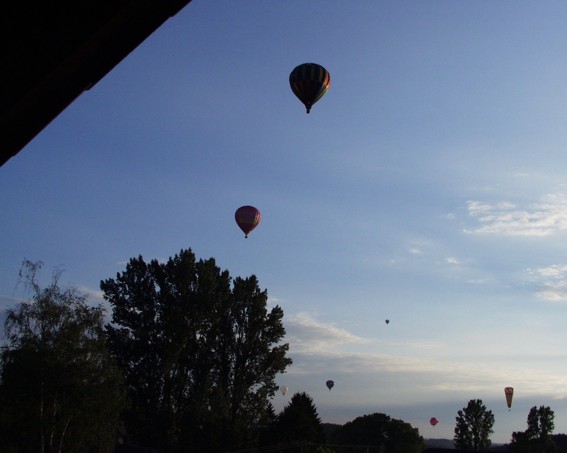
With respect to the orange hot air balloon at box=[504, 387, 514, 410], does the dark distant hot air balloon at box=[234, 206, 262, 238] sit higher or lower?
higher

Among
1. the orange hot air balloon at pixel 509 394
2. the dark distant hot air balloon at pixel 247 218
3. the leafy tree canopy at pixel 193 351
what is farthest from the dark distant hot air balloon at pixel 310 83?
the orange hot air balloon at pixel 509 394

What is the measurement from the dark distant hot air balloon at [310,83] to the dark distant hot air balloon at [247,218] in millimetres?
15975

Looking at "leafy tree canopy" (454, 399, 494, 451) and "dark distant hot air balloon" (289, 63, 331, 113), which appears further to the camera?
"leafy tree canopy" (454, 399, 494, 451)

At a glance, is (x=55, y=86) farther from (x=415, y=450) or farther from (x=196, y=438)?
(x=415, y=450)

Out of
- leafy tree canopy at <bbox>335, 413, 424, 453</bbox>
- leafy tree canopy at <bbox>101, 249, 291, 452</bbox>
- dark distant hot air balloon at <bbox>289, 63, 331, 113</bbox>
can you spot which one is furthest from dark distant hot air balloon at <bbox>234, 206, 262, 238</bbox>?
leafy tree canopy at <bbox>335, 413, 424, 453</bbox>

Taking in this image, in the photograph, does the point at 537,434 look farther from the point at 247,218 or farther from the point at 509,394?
the point at 247,218

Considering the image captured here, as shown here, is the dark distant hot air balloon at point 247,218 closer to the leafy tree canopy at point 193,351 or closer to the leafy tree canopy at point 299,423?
the leafy tree canopy at point 193,351

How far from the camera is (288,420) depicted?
57.2 meters

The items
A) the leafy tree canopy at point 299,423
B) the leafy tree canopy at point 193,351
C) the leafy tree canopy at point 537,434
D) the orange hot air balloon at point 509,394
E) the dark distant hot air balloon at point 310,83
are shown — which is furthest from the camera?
the leafy tree canopy at point 537,434

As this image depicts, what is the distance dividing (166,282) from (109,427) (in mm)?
15515

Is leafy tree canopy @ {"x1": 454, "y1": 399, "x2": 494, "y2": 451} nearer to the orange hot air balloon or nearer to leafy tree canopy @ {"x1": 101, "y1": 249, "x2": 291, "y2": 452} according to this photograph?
the orange hot air balloon

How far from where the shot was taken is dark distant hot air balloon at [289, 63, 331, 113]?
3419cm

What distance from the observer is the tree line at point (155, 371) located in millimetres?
37184

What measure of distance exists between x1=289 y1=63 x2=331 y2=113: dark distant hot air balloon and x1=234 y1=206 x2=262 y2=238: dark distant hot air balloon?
52.4 ft
